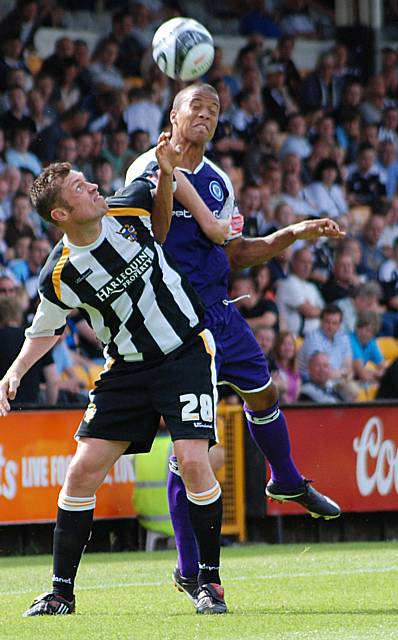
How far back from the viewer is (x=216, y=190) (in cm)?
705

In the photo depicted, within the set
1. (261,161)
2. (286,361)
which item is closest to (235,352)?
(286,361)

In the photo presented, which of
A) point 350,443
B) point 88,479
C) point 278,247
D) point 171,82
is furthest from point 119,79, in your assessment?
point 88,479

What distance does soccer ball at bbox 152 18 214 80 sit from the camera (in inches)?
293

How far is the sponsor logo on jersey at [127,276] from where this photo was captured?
6.16 metres

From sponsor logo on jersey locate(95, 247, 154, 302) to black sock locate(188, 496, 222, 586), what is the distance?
1040 mm

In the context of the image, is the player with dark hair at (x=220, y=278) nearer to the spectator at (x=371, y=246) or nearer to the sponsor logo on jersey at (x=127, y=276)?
the sponsor logo on jersey at (x=127, y=276)

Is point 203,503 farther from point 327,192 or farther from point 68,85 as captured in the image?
point 327,192

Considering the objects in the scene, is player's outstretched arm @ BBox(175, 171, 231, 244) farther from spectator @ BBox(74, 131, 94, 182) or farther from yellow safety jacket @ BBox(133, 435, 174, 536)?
spectator @ BBox(74, 131, 94, 182)

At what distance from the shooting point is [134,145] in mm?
14672

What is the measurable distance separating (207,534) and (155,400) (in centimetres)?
66

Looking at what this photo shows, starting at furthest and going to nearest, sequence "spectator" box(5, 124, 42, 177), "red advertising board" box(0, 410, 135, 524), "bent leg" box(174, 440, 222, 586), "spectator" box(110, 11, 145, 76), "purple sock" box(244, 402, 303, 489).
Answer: "spectator" box(110, 11, 145, 76)
"spectator" box(5, 124, 42, 177)
"red advertising board" box(0, 410, 135, 524)
"purple sock" box(244, 402, 303, 489)
"bent leg" box(174, 440, 222, 586)

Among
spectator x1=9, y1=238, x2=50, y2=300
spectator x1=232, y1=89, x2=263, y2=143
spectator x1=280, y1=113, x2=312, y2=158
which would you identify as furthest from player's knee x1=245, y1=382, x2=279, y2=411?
spectator x1=280, y1=113, x2=312, y2=158

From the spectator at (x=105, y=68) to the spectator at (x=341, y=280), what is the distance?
10.1 ft

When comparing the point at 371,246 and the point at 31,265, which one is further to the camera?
the point at 371,246
